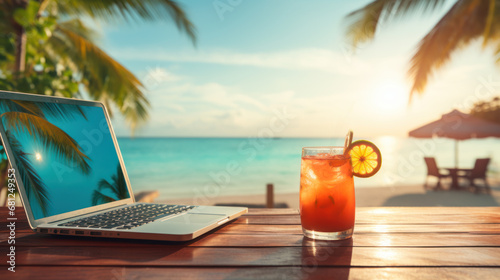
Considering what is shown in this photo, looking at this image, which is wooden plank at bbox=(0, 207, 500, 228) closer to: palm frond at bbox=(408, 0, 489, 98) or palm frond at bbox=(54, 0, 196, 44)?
palm frond at bbox=(54, 0, 196, 44)

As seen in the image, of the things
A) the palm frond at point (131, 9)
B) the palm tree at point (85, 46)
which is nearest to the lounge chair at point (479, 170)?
the palm tree at point (85, 46)

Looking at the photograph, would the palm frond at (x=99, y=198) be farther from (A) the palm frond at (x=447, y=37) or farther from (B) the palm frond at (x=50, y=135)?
(A) the palm frond at (x=447, y=37)

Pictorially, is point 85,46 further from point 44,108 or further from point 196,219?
point 196,219

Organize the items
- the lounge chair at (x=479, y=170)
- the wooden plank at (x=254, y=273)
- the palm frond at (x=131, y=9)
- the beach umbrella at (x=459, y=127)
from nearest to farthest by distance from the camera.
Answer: the wooden plank at (x=254, y=273) → the palm frond at (x=131, y=9) → the lounge chair at (x=479, y=170) → the beach umbrella at (x=459, y=127)

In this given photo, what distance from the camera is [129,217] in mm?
781

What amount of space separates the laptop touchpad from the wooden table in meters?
0.03

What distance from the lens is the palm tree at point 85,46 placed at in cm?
267

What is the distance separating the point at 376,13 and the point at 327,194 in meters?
5.42

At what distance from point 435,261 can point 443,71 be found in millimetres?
6609

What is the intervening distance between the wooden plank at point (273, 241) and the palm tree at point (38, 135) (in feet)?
0.33

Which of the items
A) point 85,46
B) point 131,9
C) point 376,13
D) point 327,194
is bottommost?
point 327,194

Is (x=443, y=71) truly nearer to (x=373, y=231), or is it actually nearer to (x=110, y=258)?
(x=373, y=231)

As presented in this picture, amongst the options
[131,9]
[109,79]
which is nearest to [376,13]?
[131,9]

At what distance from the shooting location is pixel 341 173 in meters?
0.72
